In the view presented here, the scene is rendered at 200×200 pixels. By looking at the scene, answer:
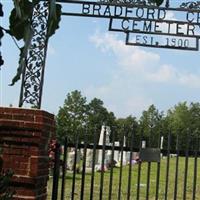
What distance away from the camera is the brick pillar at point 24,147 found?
5551 mm

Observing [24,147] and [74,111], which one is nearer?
[24,147]

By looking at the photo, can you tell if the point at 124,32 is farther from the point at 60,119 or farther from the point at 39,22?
the point at 60,119

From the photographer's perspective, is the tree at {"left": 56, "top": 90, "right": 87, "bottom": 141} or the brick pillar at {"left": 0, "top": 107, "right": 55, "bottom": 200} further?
the tree at {"left": 56, "top": 90, "right": 87, "bottom": 141}

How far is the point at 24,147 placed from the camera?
559 centimetres

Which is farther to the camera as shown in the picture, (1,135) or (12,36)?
(1,135)

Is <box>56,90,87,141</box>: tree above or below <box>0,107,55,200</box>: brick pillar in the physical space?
above

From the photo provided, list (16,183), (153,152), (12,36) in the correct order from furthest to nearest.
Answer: (153,152), (16,183), (12,36)

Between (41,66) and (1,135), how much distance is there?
1.29m

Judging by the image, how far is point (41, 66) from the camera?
6543 mm

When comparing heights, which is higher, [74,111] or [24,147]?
[74,111]

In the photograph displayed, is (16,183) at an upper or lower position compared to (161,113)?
lower

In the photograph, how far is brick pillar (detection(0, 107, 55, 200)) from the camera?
555 cm

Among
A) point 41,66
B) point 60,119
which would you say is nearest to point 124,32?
point 41,66

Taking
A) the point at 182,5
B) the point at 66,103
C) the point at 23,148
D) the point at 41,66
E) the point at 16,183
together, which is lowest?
the point at 16,183
